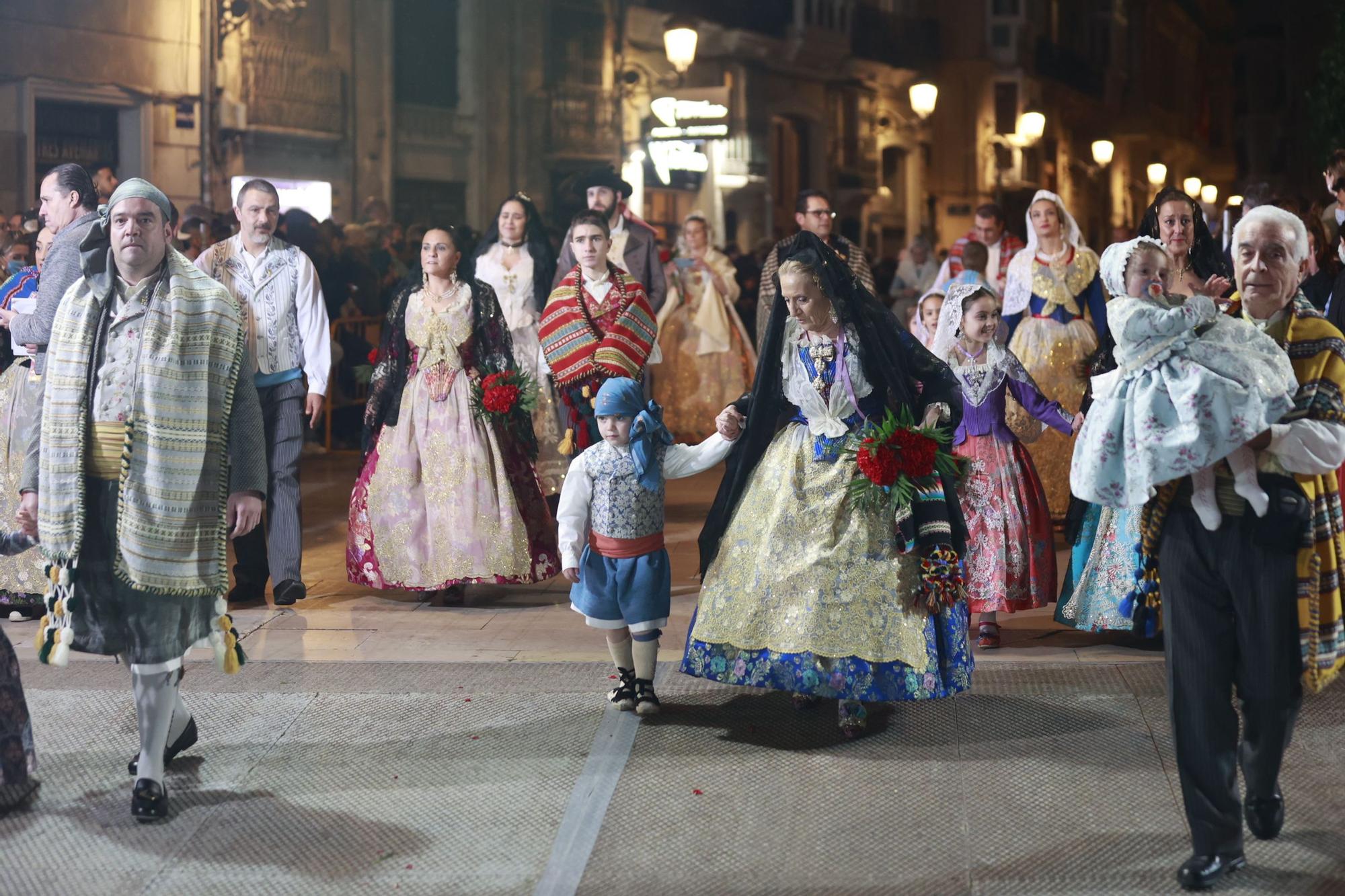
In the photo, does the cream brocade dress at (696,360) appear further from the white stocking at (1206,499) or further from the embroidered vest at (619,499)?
the white stocking at (1206,499)

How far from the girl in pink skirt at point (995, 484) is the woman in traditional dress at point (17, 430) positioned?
398cm

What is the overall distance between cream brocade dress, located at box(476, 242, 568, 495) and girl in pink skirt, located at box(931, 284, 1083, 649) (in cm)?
292

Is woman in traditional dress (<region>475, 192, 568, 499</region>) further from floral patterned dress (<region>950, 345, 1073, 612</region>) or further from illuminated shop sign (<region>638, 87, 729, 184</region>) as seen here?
illuminated shop sign (<region>638, 87, 729, 184</region>)

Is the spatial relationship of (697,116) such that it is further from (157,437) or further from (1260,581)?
(1260,581)

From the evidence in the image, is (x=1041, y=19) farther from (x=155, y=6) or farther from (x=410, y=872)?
(x=410, y=872)

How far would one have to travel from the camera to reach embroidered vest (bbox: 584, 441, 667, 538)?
5.79m

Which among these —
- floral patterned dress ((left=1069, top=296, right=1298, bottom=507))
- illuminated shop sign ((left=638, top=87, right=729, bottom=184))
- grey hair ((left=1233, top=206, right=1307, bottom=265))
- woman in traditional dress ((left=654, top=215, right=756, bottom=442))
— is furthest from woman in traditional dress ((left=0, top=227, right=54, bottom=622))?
illuminated shop sign ((left=638, top=87, right=729, bottom=184))

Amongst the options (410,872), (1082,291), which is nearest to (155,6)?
(1082,291)

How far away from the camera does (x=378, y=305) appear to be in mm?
14164

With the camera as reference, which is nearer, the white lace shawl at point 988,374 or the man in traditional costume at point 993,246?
the white lace shawl at point 988,374

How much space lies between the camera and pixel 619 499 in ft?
19.0

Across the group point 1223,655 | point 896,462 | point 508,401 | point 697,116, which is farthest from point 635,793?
point 697,116

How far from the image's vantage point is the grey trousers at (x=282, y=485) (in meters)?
7.73

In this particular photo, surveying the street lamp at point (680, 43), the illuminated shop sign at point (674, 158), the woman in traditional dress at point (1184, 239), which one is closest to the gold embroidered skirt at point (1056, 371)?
the woman in traditional dress at point (1184, 239)
